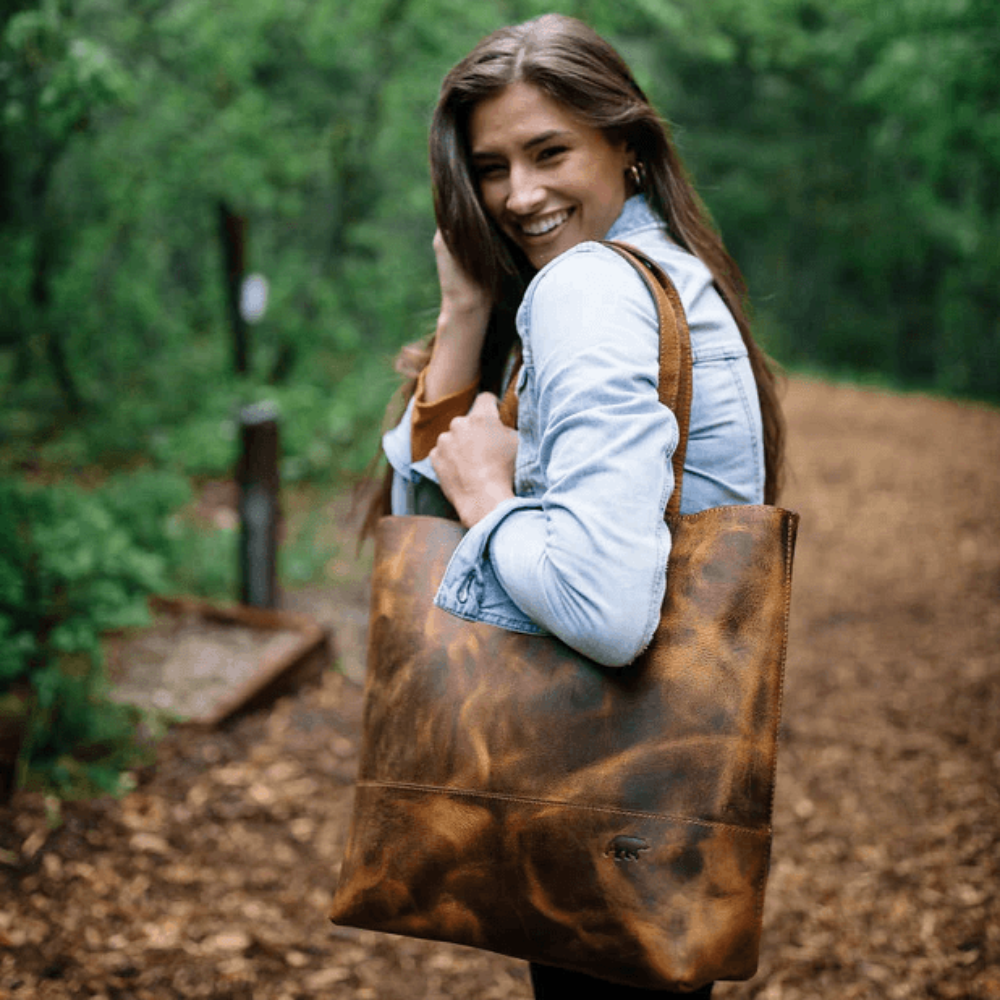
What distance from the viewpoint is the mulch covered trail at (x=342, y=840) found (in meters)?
2.45

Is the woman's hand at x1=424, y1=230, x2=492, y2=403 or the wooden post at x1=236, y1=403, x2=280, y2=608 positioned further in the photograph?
the wooden post at x1=236, y1=403, x2=280, y2=608

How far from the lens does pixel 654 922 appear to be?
3.88 ft

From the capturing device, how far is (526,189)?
4.95 ft

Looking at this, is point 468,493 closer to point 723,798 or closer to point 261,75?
point 723,798

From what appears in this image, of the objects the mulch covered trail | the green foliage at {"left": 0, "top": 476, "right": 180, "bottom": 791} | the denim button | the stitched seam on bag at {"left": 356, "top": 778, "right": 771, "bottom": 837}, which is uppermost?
the denim button

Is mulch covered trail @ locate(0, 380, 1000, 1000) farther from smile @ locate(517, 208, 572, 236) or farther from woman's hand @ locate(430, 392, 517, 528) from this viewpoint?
smile @ locate(517, 208, 572, 236)

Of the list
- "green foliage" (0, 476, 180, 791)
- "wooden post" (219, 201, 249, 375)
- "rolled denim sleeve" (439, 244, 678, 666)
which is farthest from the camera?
"wooden post" (219, 201, 249, 375)

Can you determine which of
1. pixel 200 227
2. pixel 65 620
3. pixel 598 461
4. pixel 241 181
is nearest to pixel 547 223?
pixel 598 461

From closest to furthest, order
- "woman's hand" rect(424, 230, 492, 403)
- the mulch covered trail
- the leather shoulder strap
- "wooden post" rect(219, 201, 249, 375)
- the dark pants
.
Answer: the leather shoulder strap < the dark pants < "woman's hand" rect(424, 230, 492, 403) < the mulch covered trail < "wooden post" rect(219, 201, 249, 375)

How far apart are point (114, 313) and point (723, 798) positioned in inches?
291

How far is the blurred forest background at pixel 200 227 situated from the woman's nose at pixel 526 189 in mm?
611

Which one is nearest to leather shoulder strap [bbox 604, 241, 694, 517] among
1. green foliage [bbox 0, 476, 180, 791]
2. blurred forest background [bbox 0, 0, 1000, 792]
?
blurred forest background [bbox 0, 0, 1000, 792]

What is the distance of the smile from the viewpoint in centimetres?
156

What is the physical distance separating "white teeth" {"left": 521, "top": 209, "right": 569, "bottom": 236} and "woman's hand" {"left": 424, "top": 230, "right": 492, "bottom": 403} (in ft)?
0.54
